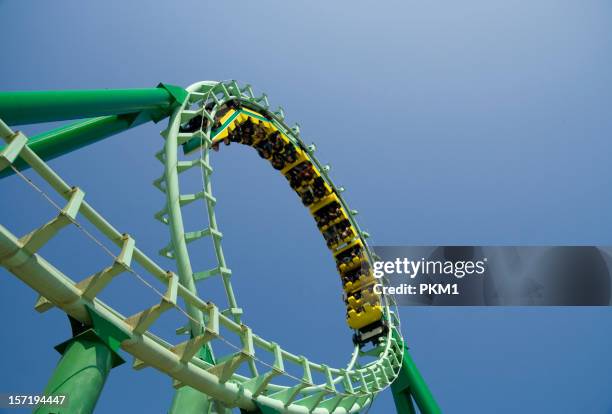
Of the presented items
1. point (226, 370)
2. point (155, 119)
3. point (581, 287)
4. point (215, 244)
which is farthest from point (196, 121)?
point (581, 287)

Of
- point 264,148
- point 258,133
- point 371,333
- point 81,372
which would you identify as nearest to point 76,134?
point 81,372

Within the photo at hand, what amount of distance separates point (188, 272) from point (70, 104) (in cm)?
275

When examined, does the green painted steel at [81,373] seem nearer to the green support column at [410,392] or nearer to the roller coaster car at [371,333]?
the green support column at [410,392]

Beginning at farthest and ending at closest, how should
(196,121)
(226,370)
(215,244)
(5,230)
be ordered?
(196,121) → (215,244) → (226,370) → (5,230)

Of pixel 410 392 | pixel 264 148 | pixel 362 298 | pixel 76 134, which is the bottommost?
pixel 76 134

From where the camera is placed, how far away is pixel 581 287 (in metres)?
14.7

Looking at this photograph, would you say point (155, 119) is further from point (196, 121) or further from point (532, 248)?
point (532, 248)

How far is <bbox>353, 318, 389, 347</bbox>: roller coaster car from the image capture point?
15.9 m

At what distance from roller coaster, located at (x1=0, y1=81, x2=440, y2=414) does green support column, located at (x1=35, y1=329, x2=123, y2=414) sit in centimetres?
1

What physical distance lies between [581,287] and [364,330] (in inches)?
188

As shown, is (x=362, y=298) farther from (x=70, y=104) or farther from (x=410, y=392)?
(x=70, y=104)

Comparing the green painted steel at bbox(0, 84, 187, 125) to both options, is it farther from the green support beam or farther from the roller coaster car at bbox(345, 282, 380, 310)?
the roller coaster car at bbox(345, 282, 380, 310)

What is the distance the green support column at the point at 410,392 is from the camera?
Answer: 15117mm

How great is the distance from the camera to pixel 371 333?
52.3 feet
